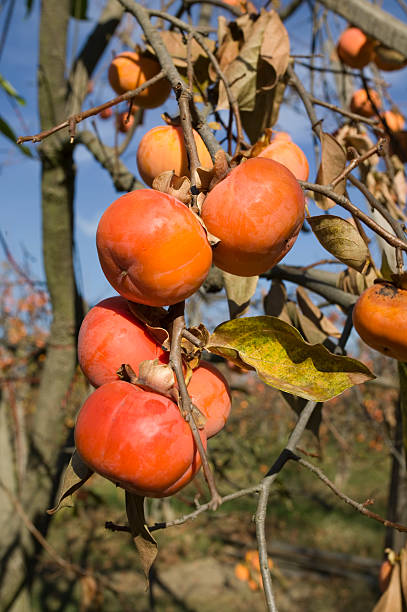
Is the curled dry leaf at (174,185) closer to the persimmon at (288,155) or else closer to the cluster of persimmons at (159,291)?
the cluster of persimmons at (159,291)

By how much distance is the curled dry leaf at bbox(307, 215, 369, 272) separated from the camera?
64 cm

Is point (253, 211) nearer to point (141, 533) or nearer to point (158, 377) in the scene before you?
point (158, 377)

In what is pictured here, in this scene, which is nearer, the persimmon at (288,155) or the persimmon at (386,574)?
the persimmon at (288,155)

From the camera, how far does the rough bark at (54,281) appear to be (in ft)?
5.34

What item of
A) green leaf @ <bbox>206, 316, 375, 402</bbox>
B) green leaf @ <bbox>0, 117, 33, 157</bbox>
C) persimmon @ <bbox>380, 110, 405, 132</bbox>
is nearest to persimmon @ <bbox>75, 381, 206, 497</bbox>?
green leaf @ <bbox>206, 316, 375, 402</bbox>

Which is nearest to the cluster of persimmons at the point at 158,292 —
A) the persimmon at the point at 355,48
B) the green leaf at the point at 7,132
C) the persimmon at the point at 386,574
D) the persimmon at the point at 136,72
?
the persimmon at the point at 136,72

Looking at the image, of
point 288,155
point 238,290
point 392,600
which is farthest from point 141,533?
point 392,600

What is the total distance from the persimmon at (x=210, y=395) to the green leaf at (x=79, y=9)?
1818mm

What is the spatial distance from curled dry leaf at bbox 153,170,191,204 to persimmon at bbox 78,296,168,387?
14 cm

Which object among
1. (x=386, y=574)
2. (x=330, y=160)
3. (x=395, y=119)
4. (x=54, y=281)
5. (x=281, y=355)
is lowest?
(x=386, y=574)

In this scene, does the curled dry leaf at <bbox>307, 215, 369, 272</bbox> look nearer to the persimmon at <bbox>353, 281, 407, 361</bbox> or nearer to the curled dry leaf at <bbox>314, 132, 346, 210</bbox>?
the persimmon at <bbox>353, 281, 407, 361</bbox>

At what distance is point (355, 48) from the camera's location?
6.39 feet

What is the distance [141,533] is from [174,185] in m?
0.39

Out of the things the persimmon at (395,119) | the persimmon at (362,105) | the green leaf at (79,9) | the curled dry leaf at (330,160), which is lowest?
the persimmon at (395,119)
